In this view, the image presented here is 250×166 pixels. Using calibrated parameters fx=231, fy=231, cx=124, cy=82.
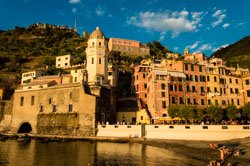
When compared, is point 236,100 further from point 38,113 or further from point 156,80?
point 38,113

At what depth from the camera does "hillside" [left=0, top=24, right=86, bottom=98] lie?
8844cm

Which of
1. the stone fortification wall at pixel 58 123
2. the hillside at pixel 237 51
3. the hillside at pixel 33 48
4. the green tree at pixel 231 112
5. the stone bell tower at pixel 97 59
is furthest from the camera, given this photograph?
the hillside at pixel 237 51

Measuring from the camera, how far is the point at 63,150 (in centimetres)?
3506

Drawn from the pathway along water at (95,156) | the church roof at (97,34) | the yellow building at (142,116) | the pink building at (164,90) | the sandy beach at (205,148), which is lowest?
the pathway along water at (95,156)

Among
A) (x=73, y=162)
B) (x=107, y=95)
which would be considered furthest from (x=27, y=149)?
(x=107, y=95)

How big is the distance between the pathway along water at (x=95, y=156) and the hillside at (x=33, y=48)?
43.4 meters

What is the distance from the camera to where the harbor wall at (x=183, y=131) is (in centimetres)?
3669

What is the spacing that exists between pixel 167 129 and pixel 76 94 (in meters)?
22.2

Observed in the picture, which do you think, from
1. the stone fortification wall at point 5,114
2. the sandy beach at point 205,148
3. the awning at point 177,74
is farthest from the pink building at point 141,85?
the stone fortification wall at point 5,114

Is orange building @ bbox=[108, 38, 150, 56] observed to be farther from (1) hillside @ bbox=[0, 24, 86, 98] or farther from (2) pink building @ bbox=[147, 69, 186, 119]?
(2) pink building @ bbox=[147, 69, 186, 119]

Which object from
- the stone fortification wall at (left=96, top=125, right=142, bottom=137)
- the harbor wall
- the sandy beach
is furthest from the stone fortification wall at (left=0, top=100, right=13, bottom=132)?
the sandy beach

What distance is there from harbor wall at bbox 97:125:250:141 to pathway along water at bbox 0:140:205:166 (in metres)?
4.98

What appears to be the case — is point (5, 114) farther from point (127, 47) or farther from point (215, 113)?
point (127, 47)

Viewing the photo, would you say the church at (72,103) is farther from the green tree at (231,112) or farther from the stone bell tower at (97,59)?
the green tree at (231,112)
